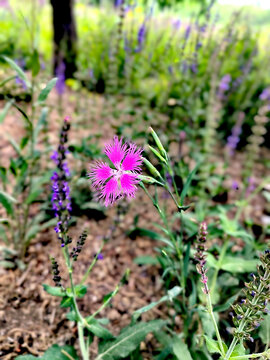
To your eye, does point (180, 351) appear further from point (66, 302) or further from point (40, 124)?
point (40, 124)

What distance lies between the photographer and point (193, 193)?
233 centimetres

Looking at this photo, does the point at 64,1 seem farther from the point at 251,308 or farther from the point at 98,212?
the point at 251,308

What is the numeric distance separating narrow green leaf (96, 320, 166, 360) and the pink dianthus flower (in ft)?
2.16

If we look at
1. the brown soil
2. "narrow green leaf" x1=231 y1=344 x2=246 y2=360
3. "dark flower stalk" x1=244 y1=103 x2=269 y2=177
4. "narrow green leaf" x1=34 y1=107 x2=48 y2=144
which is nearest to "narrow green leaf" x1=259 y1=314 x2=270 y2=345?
"narrow green leaf" x1=231 y1=344 x2=246 y2=360

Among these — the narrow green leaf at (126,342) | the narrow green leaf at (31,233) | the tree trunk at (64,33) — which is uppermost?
the tree trunk at (64,33)

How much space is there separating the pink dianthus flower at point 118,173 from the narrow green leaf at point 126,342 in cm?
66

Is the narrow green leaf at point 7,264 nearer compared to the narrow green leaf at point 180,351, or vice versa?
the narrow green leaf at point 180,351

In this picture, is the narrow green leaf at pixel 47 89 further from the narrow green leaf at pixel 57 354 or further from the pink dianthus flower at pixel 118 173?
the narrow green leaf at pixel 57 354

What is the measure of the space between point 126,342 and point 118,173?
73cm

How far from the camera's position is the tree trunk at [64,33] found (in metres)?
3.79

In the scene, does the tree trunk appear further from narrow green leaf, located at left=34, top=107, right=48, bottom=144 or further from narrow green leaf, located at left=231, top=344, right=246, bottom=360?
narrow green leaf, located at left=231, top=344, right=246, bottom=360

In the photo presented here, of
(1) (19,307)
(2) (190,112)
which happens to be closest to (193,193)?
(2) (190,112)

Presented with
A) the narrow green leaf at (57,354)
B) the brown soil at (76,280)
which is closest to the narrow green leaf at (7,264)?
the brown soil at (76,280)

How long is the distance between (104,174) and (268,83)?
3.46 metres
